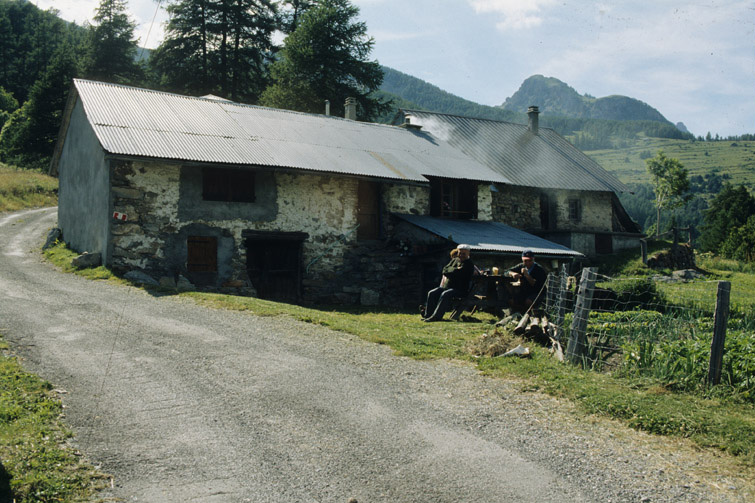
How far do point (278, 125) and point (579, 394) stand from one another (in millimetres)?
15750

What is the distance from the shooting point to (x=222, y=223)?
52.8 feet

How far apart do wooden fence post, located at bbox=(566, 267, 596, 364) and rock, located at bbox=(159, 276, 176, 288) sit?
1048 cm

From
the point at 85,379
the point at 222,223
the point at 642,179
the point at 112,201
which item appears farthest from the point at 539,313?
the point at 642,179

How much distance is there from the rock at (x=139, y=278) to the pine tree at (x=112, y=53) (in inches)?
1249

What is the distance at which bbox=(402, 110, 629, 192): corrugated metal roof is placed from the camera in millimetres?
28297

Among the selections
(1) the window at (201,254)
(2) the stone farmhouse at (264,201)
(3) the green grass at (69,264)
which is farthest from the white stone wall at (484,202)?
(3) the green grass at (69,264)

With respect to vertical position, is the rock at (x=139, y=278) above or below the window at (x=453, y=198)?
below

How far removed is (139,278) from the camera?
1450 cm

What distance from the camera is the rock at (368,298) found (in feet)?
58.3

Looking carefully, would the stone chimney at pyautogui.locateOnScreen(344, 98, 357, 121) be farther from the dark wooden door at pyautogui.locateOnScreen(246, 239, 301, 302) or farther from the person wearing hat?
the person wearing hat

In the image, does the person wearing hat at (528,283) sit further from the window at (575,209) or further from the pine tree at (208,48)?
the pine tree at (208,48)

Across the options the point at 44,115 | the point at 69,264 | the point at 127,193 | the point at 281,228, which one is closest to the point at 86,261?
the point at 69,264

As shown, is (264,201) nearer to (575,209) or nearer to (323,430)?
(323,430)

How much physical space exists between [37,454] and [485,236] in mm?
15654
